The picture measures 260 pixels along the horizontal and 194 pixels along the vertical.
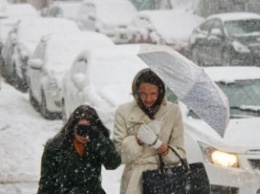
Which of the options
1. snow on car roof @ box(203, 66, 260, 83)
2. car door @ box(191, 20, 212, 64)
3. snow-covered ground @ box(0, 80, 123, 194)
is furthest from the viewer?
car door @ box(191, 20, 212, 64)

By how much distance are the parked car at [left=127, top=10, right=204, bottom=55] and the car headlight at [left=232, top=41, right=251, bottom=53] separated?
3042mm

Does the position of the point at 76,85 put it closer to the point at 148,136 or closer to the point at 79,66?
the point at 79,66

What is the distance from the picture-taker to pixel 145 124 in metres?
4.41

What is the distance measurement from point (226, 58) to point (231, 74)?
1045cm

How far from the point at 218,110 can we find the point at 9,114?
870 centimetres

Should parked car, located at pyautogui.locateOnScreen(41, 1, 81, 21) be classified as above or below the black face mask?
below

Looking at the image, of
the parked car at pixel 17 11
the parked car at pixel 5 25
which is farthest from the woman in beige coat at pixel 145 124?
the parked car at pixel 17 11

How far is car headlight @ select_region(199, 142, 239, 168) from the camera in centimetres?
632

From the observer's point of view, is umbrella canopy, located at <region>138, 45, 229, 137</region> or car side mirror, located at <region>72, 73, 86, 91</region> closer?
umbrella canopy, located at <region>138, 45, 229, 137</region>

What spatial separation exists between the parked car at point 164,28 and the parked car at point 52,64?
7.11 metres

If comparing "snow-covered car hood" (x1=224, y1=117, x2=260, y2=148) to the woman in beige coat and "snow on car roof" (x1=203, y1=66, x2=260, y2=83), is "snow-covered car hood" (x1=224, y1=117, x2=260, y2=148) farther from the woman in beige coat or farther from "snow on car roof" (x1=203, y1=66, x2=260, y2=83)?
the woman in beige coat

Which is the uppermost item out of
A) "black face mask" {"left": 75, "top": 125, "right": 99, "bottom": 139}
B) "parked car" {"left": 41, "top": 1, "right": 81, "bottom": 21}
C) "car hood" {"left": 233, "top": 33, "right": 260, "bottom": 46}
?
"black face mask" {"left": 75, "top": 125, "right": 99, "bottom": 139}

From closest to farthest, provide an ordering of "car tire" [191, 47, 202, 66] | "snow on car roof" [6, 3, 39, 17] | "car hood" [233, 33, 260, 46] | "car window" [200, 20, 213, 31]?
"car hood" [233, 33, 260, 46]
"car tire" [191, 47, 202, 66]
"car window" [200, 20, 213, 31]
"snow on car roof" [6, 3, 39, 17]

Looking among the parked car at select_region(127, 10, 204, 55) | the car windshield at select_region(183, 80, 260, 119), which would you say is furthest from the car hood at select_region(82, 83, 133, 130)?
the parked car at select_region(127, 10, 204, 55)
